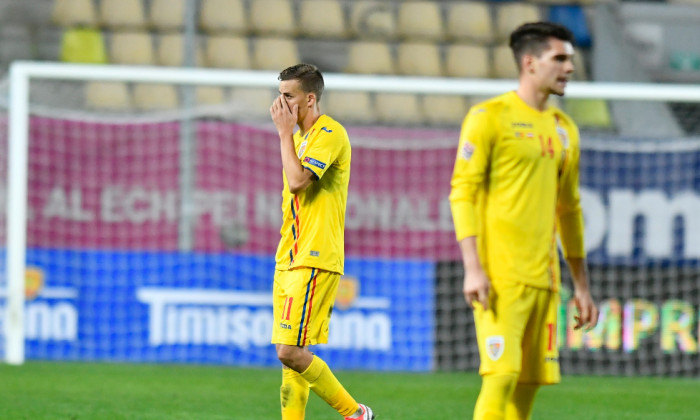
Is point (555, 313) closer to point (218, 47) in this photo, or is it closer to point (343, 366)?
point (343, 366)

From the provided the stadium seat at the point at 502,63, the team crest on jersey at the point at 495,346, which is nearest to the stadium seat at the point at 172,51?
the stadium seat at the point at 502,63

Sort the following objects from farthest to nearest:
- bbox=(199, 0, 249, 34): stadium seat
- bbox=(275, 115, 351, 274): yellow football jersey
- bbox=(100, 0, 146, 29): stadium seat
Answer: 1. bbox=(199, 0, 249, 34): stadium seat
2. bbox=(100, 0, 146, 29): stadium seat
3. bbox=(275, 115, 351, 274): yellow football jersey

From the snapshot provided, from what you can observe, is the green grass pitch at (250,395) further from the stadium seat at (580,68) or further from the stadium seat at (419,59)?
the stadium seat at (580,68)

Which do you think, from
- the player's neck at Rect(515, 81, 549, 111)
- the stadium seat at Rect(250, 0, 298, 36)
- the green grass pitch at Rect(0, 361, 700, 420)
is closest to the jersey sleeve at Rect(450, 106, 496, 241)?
the player's neck at Rect(515, 81, 549, 111)

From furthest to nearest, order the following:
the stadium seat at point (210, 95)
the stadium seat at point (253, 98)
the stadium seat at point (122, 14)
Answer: the stadium seat at point (122, 14), the stadium seat at point (210, 95), the stadium seat at point (253, 98)

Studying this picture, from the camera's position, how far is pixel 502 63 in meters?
12.0

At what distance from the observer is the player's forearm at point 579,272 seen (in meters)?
3.45

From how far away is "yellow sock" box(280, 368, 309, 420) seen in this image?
13.6ft

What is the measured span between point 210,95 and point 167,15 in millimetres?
1161

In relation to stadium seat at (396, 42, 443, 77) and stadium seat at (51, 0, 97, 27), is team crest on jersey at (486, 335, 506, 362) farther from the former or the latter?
stadium seat at (51, 0, 97, 27)

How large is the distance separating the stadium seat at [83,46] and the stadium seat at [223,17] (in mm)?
1129

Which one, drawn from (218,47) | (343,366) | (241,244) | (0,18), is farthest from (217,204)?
(0,18)

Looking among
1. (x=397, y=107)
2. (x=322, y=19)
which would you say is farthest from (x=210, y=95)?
(x=397, y=107)

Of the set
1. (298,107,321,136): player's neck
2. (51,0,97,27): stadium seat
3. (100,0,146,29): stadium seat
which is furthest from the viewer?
(100,0,146,29): stadium seat
